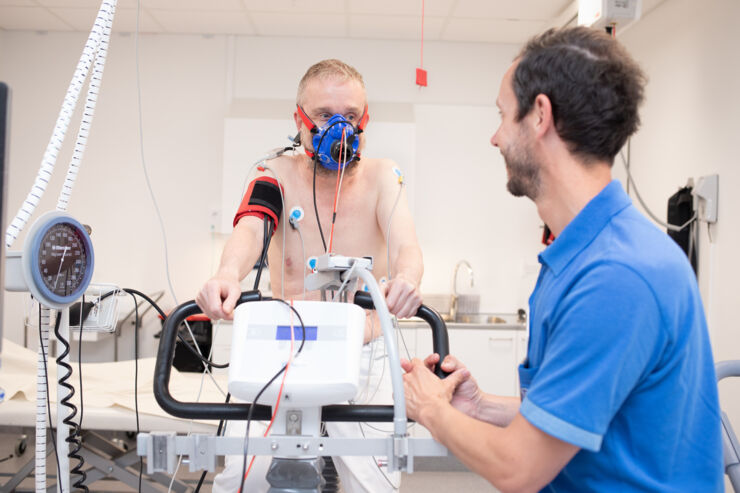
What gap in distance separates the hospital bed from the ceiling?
227 cm

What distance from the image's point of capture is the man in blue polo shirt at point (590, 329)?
0.86m

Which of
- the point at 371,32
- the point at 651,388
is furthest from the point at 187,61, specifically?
the point at 651,388

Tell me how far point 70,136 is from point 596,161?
4.42 m

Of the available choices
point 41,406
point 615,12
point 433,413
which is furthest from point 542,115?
point 615,12

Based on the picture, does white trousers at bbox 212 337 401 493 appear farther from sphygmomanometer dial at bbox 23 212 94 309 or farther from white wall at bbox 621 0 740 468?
white wall at bbox 621 0 740 468

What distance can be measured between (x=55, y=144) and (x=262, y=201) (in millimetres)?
619

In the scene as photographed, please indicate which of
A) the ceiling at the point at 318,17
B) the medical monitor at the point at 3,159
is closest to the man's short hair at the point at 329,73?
the medical monitor at the point at 3,159

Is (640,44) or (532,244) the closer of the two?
(640,44)

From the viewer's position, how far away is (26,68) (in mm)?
4434

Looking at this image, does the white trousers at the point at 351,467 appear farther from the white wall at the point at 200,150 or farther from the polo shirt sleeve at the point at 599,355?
the white wall at the point at 200,150

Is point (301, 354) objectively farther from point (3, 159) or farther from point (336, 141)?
point (336, 141)

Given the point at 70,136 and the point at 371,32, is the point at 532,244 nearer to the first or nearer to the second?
the point at 371,32

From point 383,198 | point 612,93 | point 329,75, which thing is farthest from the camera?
point 383,198

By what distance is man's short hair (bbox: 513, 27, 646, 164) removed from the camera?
101cm
